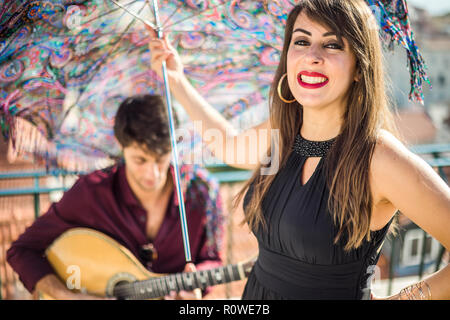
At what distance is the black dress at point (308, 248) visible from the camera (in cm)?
167

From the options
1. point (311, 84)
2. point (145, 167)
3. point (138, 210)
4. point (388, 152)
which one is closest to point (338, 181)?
point (388, 152)

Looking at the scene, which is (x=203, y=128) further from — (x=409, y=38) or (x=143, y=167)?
(x=409, y=38)

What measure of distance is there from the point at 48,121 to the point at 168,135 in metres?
0.63

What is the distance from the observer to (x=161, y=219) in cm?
263

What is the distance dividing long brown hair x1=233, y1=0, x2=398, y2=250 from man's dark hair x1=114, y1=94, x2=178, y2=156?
1.04 metres

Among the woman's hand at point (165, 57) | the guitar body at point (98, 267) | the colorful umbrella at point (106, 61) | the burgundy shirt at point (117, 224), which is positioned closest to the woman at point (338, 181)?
the colorful umbrella at point (106, 61)

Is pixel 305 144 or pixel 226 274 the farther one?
pixel 226 274

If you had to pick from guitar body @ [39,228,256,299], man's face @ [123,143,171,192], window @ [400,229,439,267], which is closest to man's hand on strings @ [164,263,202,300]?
guitar body @ [39,228,256,299]

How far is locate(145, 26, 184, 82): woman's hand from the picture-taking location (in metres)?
2.20

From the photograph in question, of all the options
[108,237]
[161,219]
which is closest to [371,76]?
[161,219]

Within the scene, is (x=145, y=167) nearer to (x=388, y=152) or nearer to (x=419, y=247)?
(x=388, y=152)

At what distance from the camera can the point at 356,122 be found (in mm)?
→ 1684

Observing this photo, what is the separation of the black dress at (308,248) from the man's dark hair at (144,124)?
85 cm

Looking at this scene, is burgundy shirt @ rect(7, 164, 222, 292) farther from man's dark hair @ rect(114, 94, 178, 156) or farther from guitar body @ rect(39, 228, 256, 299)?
man's dark hair @ rect(114, 94, 178, 156)
